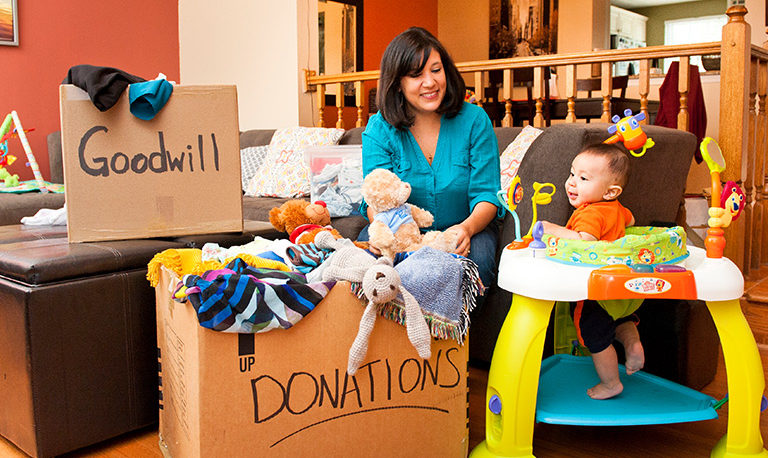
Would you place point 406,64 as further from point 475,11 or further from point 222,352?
point 475,11

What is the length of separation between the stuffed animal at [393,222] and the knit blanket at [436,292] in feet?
0.77

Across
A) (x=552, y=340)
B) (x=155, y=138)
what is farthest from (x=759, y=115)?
(x=155, y=138)

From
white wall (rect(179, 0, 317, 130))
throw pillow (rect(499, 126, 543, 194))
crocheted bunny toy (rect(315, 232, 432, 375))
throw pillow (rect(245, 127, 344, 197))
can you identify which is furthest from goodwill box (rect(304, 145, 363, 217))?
white wall (rect(179, 0, 317, 130))

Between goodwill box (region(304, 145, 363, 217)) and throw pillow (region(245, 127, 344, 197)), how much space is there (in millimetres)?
444

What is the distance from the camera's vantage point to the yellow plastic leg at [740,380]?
4.87ft

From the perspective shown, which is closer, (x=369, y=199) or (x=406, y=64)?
(x=369, y=199)

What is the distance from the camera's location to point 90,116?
5.72 feet

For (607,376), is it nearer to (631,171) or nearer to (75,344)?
(631,171)

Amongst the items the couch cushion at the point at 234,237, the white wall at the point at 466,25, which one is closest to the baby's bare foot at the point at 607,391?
the couch cushion at the point at 234,237

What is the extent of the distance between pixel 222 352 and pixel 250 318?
88 millimetres

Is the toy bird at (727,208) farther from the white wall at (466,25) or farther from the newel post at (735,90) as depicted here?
the white wall at (466,25)

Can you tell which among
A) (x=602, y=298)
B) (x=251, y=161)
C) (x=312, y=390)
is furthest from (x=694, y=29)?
(x=312, y=390)

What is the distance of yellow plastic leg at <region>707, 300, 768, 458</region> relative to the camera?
4.87 feet

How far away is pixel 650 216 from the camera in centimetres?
206
